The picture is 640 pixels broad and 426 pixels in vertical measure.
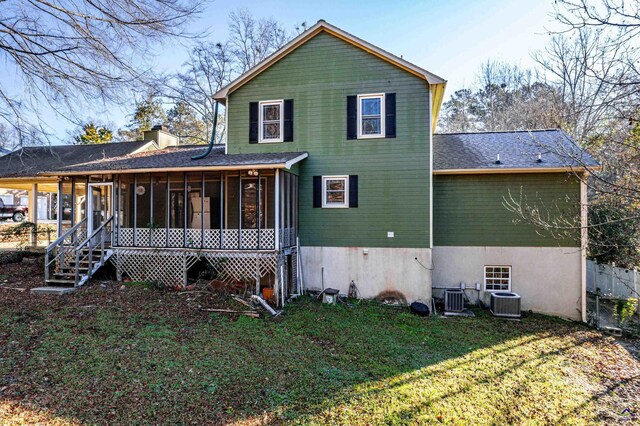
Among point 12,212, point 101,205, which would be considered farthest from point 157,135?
point 12,212

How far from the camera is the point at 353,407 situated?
15.8ft

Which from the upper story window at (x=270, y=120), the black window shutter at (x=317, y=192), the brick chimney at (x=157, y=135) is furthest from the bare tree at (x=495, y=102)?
the brick chimney at (x=157, y=135)

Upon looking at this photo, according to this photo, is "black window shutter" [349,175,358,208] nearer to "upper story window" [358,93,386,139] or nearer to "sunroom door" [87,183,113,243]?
"upper story window" [358,93,386,139]

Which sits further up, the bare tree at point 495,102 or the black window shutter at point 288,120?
the bare tree at point 495,102

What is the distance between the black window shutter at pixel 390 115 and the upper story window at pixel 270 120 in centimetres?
355

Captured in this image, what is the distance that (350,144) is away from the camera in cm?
1108

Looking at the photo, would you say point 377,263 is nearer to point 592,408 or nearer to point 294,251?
point 294,251

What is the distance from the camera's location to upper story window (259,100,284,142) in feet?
38.4

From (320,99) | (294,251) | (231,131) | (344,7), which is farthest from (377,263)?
(344,7)

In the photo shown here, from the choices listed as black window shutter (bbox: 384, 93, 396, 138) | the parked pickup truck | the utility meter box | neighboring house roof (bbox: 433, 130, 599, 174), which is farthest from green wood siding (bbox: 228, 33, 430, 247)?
the parked pickup truck

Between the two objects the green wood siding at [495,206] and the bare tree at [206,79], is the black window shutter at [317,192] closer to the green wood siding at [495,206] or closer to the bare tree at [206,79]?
the green wood siding at [495,206]

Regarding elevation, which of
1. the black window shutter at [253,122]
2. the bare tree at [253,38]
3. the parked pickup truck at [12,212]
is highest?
the bare tree at [253,38]

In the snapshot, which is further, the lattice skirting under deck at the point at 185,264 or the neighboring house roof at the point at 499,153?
the neighboring house roof at the point at 499,153

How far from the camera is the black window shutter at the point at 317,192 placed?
11.2 metres
